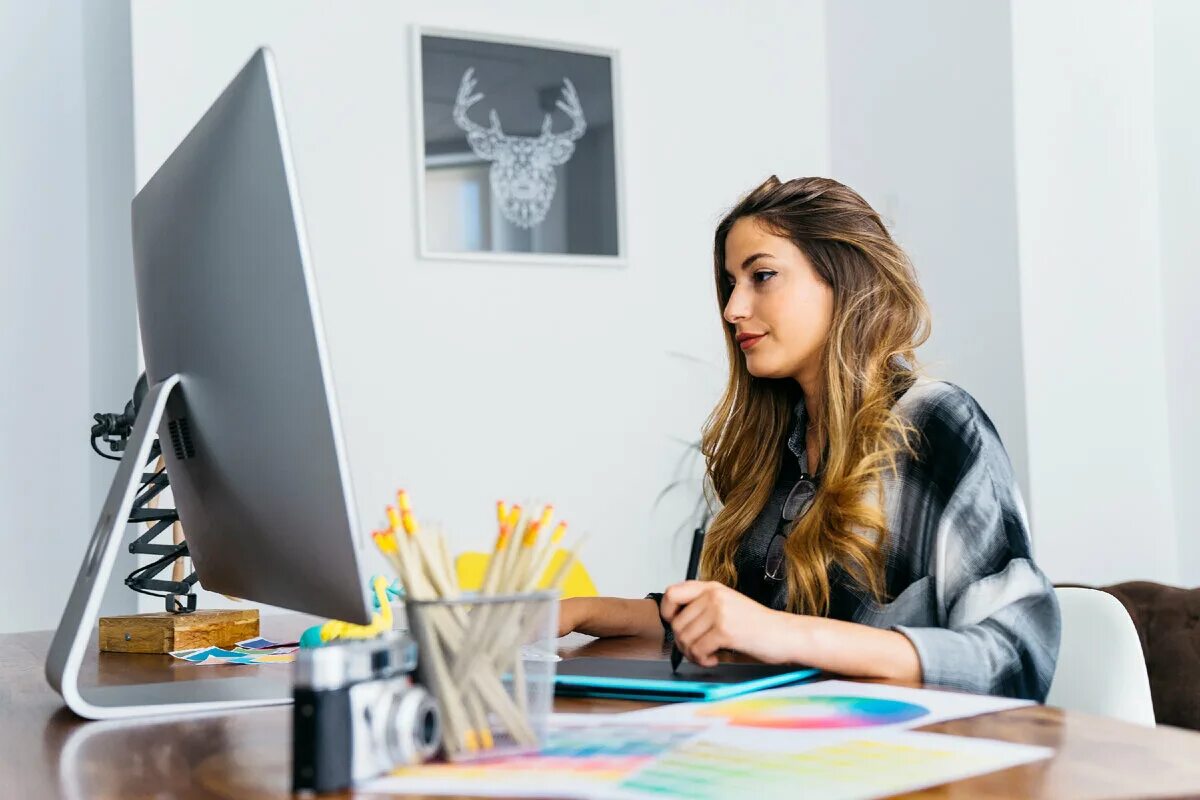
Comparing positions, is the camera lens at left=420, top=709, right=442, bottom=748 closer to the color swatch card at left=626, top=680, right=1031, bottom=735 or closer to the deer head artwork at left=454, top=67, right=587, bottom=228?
the color swatch card at left=626, top=680, right=1031, bottom=735

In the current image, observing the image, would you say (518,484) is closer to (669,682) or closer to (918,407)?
(918,407)

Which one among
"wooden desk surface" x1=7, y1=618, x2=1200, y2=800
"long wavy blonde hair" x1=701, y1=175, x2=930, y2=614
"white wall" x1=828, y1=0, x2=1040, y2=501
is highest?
"white wall" x1=828, y1=0, x2=1040, y2=501

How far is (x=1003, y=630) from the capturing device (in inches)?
48.1

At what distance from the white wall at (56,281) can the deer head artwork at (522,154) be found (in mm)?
857

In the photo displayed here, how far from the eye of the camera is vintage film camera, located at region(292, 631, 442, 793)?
2.26ft

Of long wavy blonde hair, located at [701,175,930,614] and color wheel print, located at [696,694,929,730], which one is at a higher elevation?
long wavy blonde hair, located at [701,175,930,614]

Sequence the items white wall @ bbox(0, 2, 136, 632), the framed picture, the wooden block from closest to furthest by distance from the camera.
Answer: the wooden block, white wall @ bbox(0, 2, 136, 632), the framed picture

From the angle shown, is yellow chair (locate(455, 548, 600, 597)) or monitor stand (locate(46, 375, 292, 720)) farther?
yellow chair (locate(455, 548, 600, 597))

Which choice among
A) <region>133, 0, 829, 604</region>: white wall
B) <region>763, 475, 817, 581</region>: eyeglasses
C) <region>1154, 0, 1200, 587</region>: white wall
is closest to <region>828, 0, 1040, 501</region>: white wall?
<region>133, 0, 829, 604</region>: white wall

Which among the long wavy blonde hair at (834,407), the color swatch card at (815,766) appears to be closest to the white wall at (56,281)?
the long wavy blonde hair at (834,407)

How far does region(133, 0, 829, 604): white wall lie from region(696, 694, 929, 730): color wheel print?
2396mm

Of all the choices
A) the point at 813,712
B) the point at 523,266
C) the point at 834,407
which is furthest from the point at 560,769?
the point at 523,266

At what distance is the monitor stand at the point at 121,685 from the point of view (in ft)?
3.44

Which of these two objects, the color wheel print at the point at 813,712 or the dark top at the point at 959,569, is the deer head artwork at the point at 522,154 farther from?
the color wheel print at the point at 813,712
